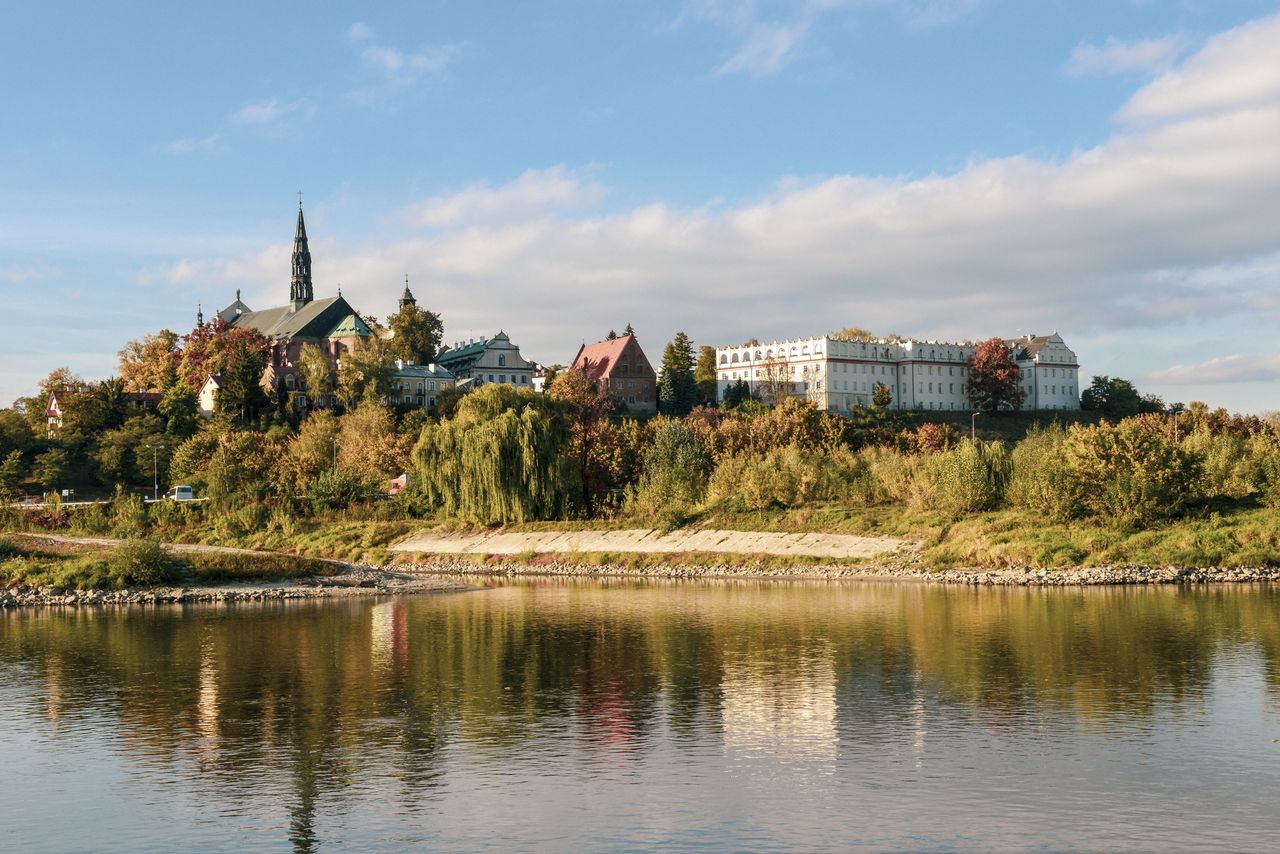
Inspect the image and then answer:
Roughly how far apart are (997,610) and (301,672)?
82.4 feet

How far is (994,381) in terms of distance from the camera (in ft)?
526

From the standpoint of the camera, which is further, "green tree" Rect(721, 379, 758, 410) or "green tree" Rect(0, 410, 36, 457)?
"green tree" Rect(721, 379, 758, 410)

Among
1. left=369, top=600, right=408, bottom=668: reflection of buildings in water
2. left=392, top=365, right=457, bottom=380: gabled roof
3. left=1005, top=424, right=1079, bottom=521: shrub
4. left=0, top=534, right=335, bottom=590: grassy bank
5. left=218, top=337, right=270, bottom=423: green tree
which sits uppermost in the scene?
left=392, top=365, right=457, bottom=380: gabled roof

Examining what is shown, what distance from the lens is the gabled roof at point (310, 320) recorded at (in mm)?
149750

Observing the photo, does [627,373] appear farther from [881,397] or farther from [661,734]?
[661,734]

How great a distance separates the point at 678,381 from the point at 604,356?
34.2 feet

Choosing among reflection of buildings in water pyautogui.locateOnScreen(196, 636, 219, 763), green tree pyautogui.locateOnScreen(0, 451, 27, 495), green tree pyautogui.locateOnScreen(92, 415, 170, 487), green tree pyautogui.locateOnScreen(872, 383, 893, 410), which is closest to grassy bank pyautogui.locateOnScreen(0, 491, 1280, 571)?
reflection of buildings in water pyautogui.locateOnScreen(196, 636, 219, 763)

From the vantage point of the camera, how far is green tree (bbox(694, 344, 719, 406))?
15075 centimetres

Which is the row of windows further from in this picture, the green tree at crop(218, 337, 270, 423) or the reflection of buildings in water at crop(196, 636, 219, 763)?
the reflection of buildings in water at crop(196, 636, 219, 763)

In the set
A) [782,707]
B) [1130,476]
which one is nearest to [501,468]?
[1130,476]

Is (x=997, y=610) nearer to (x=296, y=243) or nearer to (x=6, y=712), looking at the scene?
(x=6, y=712)

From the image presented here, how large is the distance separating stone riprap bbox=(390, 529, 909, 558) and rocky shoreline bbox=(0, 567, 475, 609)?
11.2 m

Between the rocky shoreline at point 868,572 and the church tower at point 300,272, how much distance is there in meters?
94.2

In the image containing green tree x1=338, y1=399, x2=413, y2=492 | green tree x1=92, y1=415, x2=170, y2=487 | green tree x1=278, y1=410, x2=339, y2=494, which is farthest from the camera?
green tree x1=92, y1=415, x2=170, y2=487
